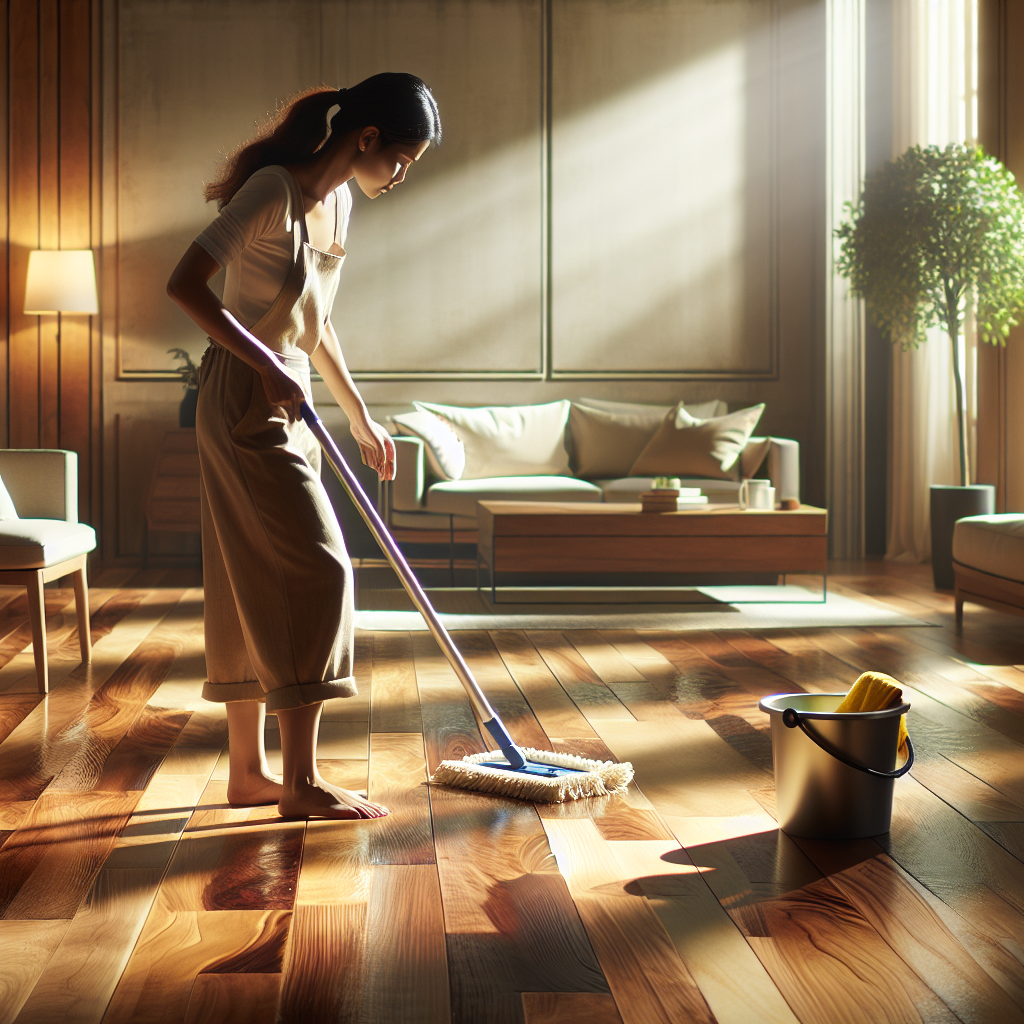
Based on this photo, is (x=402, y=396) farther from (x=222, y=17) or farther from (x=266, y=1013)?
(x=266, y=1013)

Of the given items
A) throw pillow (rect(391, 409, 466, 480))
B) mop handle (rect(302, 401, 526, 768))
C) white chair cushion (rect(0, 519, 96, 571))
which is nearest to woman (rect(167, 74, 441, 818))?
mop handle (rect(302, 401, 526, 768))

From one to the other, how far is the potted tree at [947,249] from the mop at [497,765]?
315 centimetres

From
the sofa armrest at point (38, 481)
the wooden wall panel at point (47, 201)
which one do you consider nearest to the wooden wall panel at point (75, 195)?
the wooden wall panel at point (47, 201)

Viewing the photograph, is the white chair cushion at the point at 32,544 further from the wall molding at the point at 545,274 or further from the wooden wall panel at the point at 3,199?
the wooden wall panel at the point at 3,199

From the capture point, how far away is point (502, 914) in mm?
1513

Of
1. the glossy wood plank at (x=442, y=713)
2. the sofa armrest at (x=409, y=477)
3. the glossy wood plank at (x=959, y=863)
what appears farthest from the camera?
the sofa armrest at (x=409, y=477)

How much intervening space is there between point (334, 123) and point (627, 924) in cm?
130

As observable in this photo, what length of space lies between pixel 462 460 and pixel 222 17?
264 cm

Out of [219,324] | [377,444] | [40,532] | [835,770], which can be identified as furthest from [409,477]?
[835,770]

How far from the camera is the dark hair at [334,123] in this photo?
71.7 inches

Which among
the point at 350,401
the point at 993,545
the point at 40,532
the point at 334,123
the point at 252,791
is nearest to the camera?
the point at 334,123

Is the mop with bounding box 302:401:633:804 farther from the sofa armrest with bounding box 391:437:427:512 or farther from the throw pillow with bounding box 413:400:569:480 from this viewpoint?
the throw pillow with bounding box 413:400:569:480

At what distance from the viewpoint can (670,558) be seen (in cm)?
423

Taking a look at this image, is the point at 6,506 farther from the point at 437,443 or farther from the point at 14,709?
the point at 437,443
